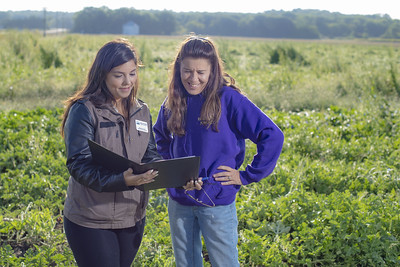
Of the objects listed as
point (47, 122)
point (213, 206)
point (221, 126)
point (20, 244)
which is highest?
point (221, 126)

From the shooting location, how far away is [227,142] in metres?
2.18

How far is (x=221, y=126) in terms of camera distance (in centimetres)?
218

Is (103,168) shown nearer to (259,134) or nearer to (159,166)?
(159,166)

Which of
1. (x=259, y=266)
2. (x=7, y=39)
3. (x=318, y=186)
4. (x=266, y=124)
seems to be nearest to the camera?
(x=266, y=124)

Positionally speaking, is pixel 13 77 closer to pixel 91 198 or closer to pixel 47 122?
pixel 47 122

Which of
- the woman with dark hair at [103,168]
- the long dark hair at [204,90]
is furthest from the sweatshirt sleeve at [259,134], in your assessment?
the woman with dark hair at [103,168]

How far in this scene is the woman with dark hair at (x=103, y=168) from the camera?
1.89m

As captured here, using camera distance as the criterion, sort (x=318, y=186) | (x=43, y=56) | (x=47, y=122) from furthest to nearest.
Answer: (x=43, y=56), (x=47, y=122), (x=318, y=186)

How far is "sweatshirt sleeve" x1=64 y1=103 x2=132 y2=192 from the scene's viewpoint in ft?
6.15

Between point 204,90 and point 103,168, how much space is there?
655 mm

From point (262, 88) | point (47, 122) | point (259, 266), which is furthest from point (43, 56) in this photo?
point (259, 266)

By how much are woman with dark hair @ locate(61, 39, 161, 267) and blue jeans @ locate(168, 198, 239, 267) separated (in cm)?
22

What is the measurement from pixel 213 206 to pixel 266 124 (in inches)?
18.6

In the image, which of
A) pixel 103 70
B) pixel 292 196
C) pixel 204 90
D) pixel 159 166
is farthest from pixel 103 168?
pixel 292 196
